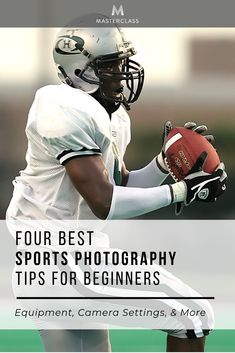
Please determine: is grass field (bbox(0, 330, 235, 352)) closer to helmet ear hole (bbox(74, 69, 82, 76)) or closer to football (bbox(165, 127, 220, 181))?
football (bbox(165, 127, 220, 181))

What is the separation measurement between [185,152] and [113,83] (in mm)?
268

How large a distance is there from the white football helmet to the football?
187mm

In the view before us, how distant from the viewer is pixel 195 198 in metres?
2.46

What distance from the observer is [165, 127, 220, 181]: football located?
2537mm

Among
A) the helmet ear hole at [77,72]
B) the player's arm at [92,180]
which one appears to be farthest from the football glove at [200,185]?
the helmet ear hole at [77,72]

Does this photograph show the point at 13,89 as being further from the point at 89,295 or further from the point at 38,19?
the point at 89,295

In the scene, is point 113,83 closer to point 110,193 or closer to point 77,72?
point 77,72

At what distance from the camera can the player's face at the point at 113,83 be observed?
2541mm

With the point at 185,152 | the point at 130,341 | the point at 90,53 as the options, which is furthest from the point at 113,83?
the point at 130,341

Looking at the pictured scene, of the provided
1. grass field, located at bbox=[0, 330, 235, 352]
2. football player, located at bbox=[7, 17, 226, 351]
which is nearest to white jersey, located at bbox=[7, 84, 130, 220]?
football player, located at bbox=[7, 17, 226, 351]

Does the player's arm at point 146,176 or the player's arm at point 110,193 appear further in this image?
the player's arm at point 146,176

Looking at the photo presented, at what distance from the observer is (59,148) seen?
2.36 metres

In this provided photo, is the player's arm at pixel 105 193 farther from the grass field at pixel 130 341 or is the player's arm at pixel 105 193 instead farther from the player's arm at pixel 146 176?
the grass field at pixel 130 341

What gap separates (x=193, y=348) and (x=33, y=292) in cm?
44
